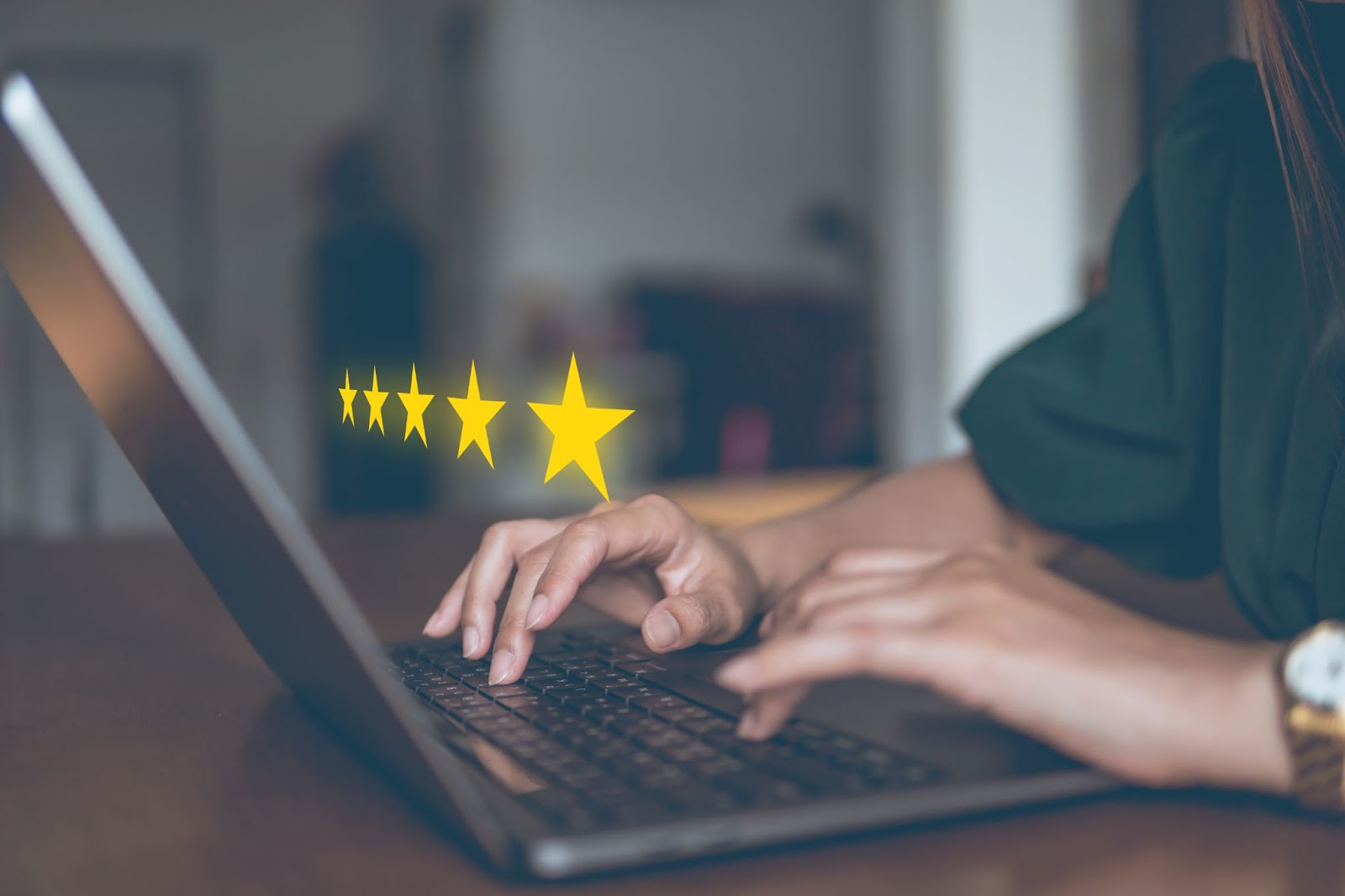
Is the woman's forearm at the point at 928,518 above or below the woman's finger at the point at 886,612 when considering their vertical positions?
below

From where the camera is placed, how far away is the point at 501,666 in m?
0.52

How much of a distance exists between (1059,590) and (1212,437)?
33 centimetres

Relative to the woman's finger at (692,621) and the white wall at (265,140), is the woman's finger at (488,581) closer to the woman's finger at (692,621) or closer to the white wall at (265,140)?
the woman's finger at (692,621)

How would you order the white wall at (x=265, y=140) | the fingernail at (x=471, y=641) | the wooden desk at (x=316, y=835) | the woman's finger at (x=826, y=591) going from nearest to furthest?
1. the wooden desk at (x=316, y=835)
2. the woman's finger at (x=826, y=591)
3. the fingernail at (x=471, y=641)
4. the white wall at (x=265, y=140)

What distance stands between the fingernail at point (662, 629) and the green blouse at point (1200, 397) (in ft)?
0.98

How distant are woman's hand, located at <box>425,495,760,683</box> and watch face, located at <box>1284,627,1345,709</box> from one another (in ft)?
0.78

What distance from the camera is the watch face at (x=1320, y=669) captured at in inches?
15.8

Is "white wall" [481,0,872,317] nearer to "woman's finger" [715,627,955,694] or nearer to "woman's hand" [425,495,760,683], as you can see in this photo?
"woman's hand" [425,495,760,683]

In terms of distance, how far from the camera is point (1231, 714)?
0.41 m

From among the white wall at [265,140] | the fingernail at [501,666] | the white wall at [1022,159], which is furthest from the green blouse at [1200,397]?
the white wall at [265,140]

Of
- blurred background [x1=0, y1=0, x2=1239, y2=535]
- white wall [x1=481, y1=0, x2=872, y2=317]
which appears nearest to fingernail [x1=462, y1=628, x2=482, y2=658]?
blurred background [x1=0, y1=0, x2=1239, y2=535]

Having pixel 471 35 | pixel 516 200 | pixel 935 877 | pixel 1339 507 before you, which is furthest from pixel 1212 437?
pixel 471 35

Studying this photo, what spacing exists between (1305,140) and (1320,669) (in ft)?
0.92

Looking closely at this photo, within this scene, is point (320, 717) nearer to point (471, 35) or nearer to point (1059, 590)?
point (1059, 590)
